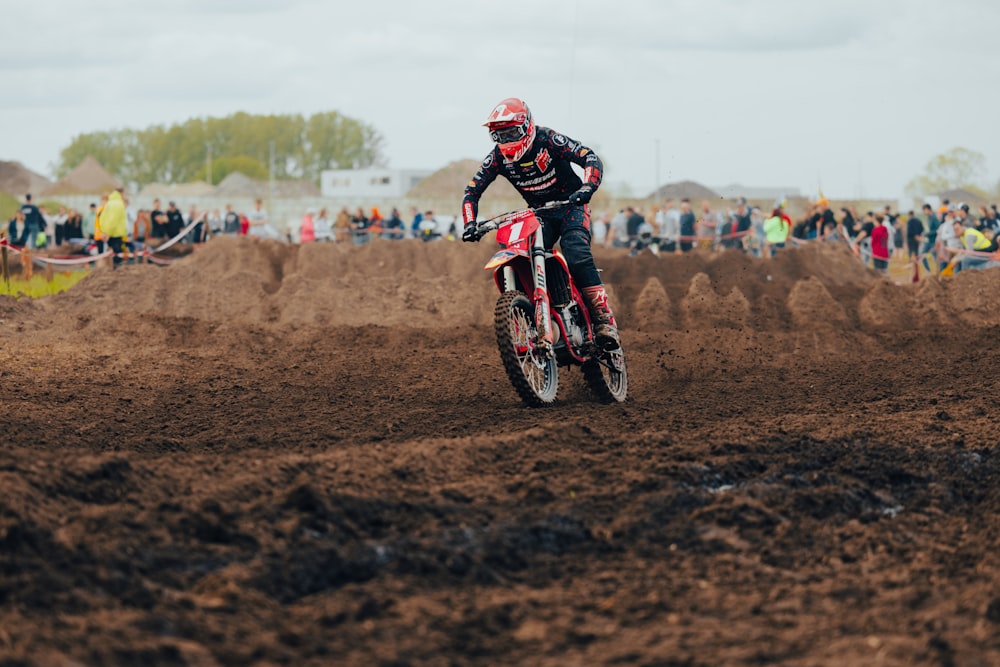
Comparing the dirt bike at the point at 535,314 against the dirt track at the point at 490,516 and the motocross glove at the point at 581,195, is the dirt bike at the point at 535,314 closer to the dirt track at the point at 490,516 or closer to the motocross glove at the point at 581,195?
the motocross glove at the point at 581,195

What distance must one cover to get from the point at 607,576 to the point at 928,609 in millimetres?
1322

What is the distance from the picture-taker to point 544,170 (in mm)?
10008

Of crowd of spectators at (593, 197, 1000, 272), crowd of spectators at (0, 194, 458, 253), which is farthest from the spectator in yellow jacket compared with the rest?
crowd of spectators at (593, 197, 1000, 272)

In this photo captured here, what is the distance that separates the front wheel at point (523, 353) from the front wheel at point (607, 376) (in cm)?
47

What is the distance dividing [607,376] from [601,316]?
2.21 ft

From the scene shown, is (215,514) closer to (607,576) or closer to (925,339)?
(607,576)

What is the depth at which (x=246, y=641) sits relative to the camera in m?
4.43

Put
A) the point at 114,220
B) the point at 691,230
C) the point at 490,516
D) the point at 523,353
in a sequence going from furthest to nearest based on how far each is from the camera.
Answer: the point at 691,230, the point at 114,220, the point at 523,353, the point at 490,516

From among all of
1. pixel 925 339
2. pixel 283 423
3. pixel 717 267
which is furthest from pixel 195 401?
pixel 717 267

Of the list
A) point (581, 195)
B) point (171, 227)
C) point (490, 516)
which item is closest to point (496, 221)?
point (581, 195)

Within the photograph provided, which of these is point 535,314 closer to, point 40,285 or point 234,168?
point 40,285

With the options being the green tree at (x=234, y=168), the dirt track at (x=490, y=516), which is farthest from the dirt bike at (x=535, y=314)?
the green tree at (x=234, y=168)

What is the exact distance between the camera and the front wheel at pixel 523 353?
9047mm

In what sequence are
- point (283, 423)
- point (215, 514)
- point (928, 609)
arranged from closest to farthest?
point (928, 609) → point (215, 514) → point (283, 423)
